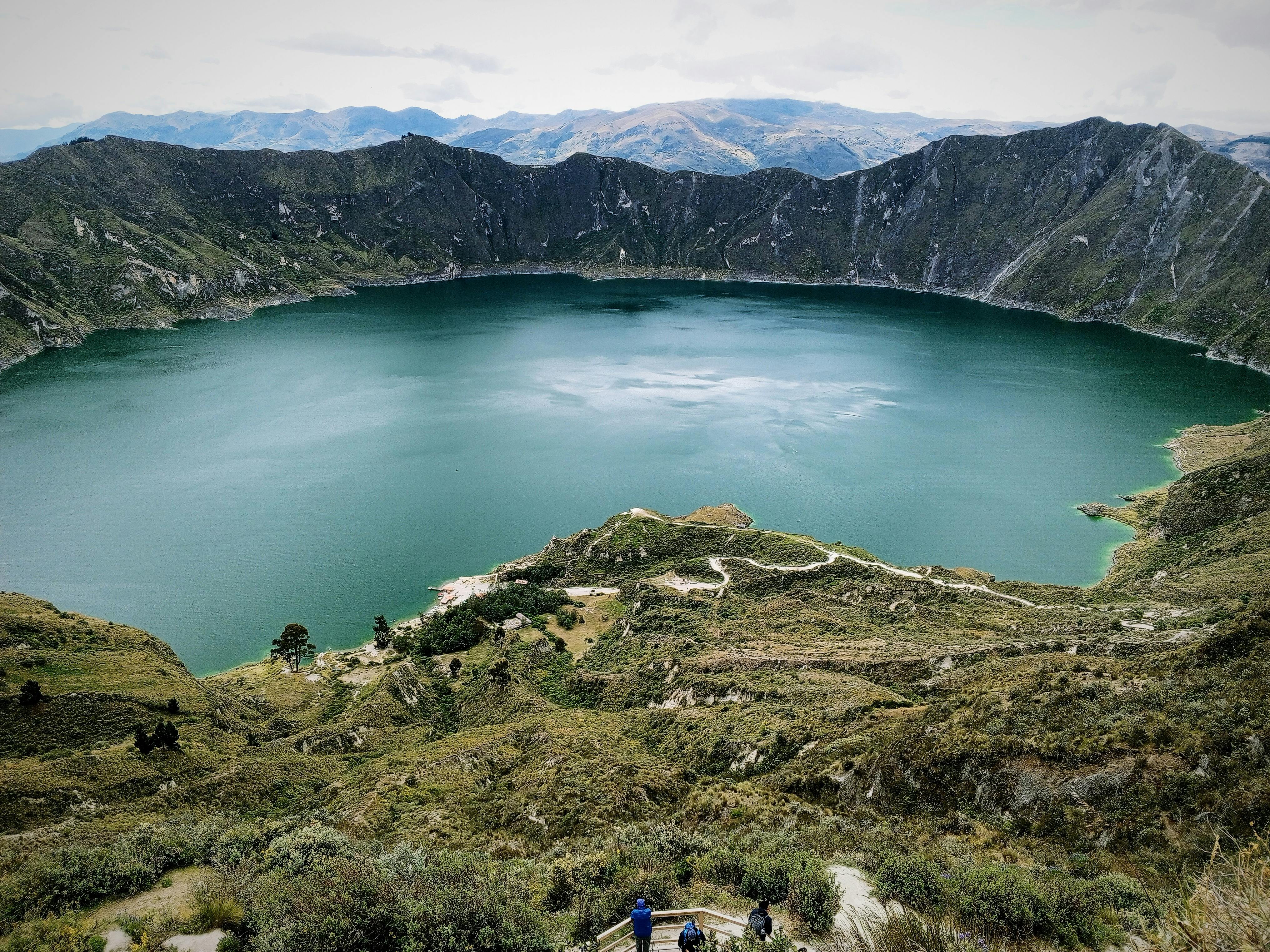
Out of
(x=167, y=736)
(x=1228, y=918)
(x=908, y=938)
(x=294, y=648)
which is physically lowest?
(x=294, y=648)

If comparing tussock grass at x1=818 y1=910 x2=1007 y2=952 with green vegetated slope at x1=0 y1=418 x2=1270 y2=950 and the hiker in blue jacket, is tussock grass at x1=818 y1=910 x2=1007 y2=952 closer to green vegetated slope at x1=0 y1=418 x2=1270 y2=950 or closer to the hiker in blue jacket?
green vegetated slope at x1=0 y1=418 x2=1270 y2=950

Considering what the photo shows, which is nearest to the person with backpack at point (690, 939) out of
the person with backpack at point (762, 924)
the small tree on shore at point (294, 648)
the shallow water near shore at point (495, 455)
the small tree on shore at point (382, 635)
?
the person with backpack at point (762, 924)

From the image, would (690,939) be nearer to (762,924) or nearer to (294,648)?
(762,924)

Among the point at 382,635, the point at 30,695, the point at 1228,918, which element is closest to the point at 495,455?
the point at 382,635

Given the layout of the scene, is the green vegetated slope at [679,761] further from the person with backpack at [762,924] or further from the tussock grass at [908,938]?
the person with backpack at [762,924]

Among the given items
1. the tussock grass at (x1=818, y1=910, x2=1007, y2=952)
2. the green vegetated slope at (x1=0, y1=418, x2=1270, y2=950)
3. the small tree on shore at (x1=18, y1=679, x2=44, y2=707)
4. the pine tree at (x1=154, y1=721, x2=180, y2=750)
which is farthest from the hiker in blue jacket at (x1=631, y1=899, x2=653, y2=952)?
the small tree on shore at (x1=18, y1=679, x2=44, y2=707)

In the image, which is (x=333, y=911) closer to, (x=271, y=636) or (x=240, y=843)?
(x=240, y=843)
